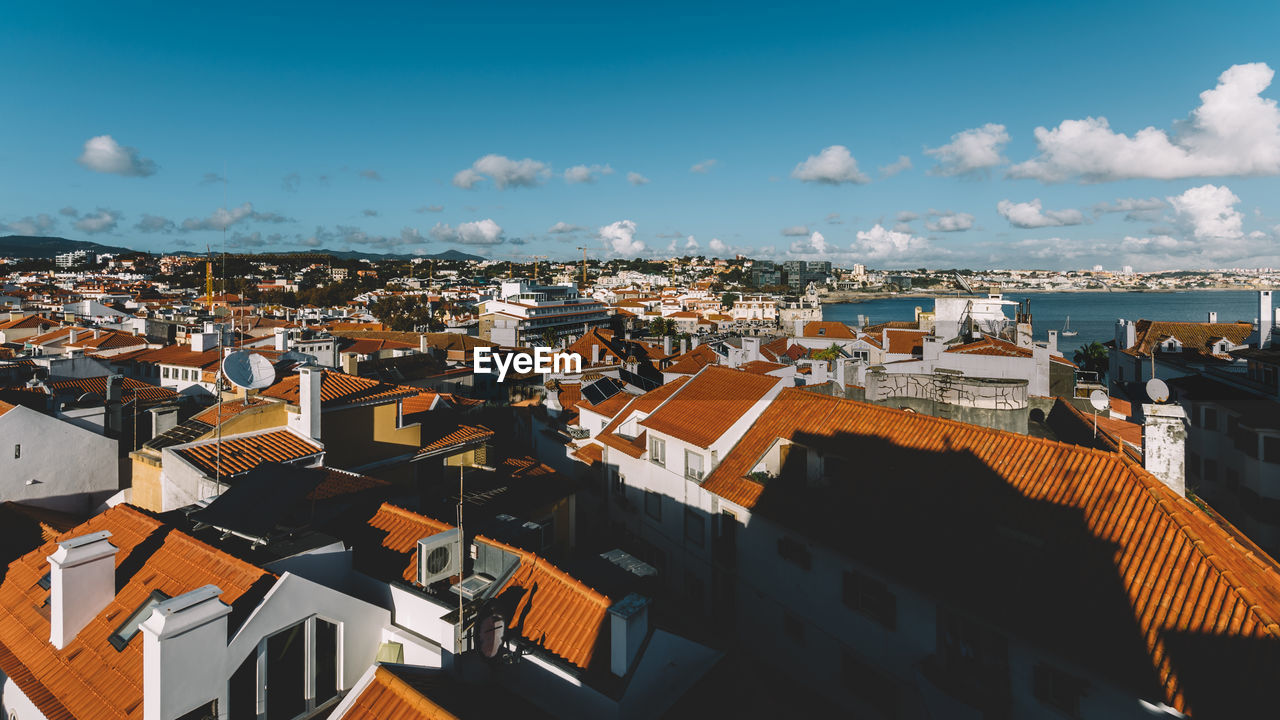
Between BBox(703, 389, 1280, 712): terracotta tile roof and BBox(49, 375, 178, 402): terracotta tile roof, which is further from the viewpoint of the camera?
BBox(49, 375, 178, 402): terracotta tile roof

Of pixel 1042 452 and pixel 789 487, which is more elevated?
pixel 1042 452

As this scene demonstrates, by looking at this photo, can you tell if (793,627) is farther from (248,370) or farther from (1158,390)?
(248,370)

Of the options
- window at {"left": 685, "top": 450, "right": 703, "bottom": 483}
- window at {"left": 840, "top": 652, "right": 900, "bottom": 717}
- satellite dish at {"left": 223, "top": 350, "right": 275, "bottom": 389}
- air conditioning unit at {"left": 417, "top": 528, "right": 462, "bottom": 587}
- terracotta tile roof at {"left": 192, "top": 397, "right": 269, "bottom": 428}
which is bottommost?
window at {"left": 840, "top": 652, "right": 900, "bottom": 717}

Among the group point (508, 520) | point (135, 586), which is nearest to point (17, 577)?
point (135, 586)

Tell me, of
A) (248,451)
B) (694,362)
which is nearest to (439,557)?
(248,451)

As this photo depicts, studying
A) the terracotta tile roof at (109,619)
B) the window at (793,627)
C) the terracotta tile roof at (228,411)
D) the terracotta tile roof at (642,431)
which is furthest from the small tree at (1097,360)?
the terracotta tile roof at (109,619)

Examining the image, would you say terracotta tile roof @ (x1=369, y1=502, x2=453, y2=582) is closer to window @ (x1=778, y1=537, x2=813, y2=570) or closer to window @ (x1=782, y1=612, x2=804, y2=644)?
window @ (x1=778, y1=537, x2=813, y2=570)

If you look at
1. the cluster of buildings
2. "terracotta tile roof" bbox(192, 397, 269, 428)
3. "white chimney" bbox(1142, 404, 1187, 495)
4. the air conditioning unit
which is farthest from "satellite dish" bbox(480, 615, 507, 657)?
"white chimney" bbox(1142, 404, 1187, 495)

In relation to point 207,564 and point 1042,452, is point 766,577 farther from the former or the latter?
point 207,564
